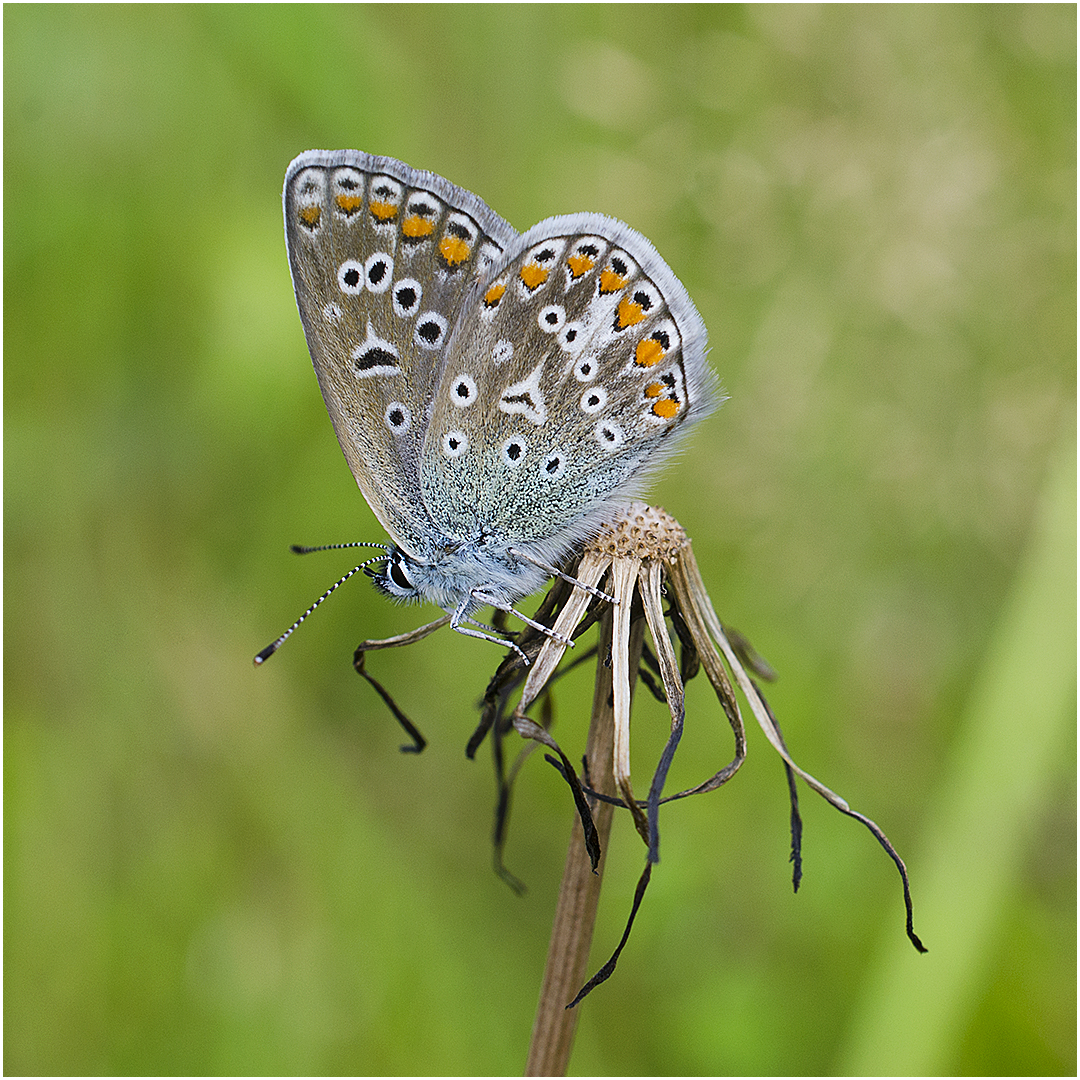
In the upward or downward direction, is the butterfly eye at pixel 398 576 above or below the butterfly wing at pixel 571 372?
below

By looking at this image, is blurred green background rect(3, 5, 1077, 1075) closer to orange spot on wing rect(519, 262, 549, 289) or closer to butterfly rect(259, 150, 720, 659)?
butterfly rect(259, 150, 720, 659)

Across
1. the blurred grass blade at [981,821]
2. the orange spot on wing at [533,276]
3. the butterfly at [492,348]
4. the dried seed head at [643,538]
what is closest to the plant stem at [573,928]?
the dried seed head at [643,538]

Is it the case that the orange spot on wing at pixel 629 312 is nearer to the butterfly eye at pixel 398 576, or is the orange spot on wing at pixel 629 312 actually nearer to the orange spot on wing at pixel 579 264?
the orange spot on wing at pixel 579 264

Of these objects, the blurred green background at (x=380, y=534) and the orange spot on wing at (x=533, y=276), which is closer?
the orange spot on wing at (x=533, y=276)

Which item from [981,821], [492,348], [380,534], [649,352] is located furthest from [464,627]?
[981,821]

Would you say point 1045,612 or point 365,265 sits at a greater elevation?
point 365,265

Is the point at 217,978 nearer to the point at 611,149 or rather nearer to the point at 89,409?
the point at 89,409

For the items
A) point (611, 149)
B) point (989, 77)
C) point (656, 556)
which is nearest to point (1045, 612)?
point (656, 556)

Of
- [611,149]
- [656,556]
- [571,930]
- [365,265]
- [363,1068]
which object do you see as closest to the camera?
[571,930]
